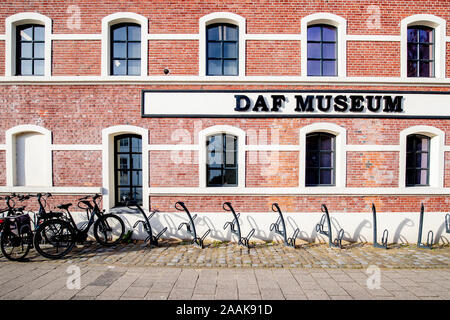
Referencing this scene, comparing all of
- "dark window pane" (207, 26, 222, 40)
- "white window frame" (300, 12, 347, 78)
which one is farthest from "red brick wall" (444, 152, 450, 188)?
"dark window pane" (207, 26, 222, 40)

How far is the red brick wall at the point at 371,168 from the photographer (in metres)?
5.99

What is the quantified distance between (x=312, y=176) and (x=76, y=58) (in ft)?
24.3

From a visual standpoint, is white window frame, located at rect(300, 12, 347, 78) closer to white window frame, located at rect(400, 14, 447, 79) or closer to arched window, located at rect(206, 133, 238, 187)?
white window frame, located at rect(400, 14, 447, 79)

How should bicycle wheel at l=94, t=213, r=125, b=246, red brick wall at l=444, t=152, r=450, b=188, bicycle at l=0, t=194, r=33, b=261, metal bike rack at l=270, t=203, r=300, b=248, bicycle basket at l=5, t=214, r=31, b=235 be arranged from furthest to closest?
red brick wall at l=444, t=152, r=450, b=188
bicycle wheel at l=94, t=213, r=125, b=246
metal bike rack at l=270, t=203, r=300, b=248
bicycle basket at l=5, t=214, r=31, b=235
bicycle at l=0, t=194, r=33, b=261

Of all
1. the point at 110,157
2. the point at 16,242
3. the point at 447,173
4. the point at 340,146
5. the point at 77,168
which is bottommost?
the point at 16,242

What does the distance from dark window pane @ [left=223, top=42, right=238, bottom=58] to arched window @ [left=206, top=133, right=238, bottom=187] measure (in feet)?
7.46

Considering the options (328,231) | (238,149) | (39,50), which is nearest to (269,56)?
(238,149)

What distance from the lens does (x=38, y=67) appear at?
20.5 ft

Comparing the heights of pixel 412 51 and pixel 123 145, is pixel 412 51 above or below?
above

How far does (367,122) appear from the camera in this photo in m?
6.00

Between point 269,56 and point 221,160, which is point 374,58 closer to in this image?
point 269,56

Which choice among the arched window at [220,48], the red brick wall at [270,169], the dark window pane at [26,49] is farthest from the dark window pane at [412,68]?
the dark window pane at [26,49]

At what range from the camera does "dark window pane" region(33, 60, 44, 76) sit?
20.5 ft

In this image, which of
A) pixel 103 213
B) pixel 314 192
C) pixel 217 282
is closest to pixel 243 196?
pixel 314 192
